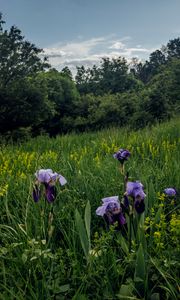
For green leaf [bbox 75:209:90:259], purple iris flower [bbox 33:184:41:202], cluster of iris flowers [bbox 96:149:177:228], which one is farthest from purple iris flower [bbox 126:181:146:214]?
purple iris flower [bbox 33:184:41:202]

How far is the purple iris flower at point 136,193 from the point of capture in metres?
1.62

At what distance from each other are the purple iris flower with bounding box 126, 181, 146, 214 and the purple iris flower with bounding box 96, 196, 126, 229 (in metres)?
0.07

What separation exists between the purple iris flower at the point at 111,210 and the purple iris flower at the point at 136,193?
67 mm

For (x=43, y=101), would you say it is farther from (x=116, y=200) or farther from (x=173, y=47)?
(x=173, y=47)

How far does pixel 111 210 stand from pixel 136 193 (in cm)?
14

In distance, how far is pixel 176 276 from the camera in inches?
62.0

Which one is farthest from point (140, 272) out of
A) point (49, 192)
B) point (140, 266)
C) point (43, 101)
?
point (43, 101)

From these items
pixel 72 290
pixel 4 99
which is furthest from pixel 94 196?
pixel 4 99

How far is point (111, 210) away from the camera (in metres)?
1.63

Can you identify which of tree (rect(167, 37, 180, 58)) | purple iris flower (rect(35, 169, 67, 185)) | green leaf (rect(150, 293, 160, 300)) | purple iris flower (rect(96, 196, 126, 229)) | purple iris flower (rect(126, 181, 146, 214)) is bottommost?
green leaf (rect(150, 293, 160, 300))

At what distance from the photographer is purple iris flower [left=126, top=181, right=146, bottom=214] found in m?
1.62

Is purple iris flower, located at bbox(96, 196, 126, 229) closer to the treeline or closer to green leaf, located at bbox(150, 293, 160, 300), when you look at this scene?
green leaf, located at bbox(150, 293, 160, 300)

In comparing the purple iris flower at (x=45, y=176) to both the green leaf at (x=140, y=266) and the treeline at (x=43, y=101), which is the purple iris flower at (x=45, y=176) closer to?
the green leaf at (x=140, y=266)

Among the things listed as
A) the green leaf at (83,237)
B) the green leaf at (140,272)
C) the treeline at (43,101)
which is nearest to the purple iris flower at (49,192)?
the green leaf at (83,237)
